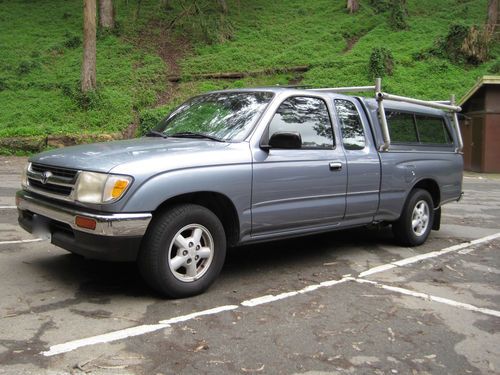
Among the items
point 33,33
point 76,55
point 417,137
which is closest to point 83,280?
point 417,137

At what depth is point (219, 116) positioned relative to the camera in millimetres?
5449

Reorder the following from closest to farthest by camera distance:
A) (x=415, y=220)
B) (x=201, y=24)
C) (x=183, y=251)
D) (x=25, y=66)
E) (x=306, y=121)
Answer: (x=183, y=251)
(x=306, y=121)
(x=415, y=220)
(x=25, y=66)
(x=201, y=24)

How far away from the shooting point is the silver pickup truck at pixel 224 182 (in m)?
4.21

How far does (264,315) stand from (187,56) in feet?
82.8

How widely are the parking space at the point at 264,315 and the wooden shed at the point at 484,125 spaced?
58.0ft

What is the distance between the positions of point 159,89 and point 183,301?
20203 millimetres

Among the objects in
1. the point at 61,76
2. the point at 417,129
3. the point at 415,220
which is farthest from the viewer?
the point at 61,76

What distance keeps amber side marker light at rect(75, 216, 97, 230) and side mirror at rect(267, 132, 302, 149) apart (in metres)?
1.76

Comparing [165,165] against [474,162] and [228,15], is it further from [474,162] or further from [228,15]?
[228,15]

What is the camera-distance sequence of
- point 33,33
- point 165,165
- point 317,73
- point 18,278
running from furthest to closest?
1. point 33,33
2. point 317,73
3. point 18,278
4. point 165,165

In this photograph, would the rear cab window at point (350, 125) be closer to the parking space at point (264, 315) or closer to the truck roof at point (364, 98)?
the truck roof at point (364, 98)

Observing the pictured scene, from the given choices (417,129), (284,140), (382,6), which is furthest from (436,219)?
(382,6)

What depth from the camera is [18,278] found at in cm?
494

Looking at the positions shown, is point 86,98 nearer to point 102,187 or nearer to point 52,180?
point 52,180
